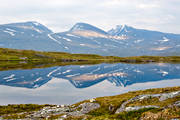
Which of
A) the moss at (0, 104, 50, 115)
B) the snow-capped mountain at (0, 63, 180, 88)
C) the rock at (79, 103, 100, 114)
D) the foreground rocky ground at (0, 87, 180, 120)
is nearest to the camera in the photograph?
the foreground rocky ground at (0, 87, 180, 120)

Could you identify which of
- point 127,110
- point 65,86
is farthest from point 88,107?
point 65,86

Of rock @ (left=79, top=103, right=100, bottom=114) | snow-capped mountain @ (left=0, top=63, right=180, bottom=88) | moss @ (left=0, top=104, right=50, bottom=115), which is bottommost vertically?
moss @ (left=0, top=104, right=50, bottom=115)

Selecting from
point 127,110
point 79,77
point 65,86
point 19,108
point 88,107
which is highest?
point 79,77

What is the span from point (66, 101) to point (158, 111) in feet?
133

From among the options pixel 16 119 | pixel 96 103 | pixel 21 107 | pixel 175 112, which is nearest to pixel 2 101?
pixel 21 107

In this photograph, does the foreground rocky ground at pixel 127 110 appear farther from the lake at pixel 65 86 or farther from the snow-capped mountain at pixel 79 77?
the snow-capped mountain at pixel 79 77

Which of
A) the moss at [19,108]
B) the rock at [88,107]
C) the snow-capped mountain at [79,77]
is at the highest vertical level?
the snow-capped mountain at [79,77]

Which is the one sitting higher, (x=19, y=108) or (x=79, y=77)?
(x=79, y=77)

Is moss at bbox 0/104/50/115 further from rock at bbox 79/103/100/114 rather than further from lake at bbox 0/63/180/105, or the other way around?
rock at bbox 79/103/100/114

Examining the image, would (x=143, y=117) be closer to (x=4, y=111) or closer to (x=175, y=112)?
(x=175, y=112)

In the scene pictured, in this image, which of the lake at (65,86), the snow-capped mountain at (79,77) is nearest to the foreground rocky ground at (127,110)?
the lake at (65,86)

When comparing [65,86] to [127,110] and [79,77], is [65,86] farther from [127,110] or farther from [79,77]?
[127,110]

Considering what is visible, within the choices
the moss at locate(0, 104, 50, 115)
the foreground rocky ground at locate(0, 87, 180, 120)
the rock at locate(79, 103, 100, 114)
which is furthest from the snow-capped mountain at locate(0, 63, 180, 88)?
the foreground rocky ground at locate(0, 87, 180, 120)

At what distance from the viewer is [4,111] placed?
40.8m
